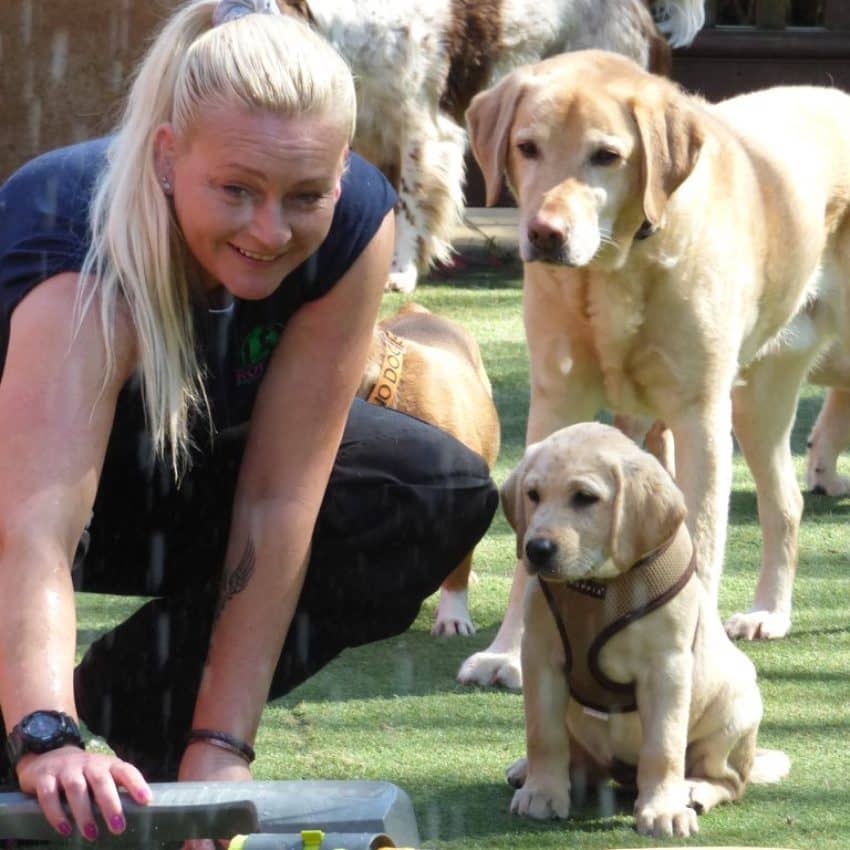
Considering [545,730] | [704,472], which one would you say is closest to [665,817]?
[545,730]

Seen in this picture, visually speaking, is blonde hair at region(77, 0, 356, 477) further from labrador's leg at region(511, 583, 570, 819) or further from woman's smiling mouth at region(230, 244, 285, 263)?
labrador's leg at region(511, 583, 570, 819)

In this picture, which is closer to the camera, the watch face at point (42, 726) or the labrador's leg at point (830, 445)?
the watch face at point (42, 726)

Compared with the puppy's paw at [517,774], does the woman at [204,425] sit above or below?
above

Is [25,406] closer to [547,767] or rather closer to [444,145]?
[547,767]

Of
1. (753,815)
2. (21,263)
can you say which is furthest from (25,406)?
(753,815)

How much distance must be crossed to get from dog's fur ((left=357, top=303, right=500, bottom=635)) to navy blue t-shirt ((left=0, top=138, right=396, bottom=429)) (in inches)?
58.1

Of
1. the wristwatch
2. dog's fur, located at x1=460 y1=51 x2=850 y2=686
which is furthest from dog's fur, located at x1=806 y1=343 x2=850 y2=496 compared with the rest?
the wristwatch

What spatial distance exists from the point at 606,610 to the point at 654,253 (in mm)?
1219

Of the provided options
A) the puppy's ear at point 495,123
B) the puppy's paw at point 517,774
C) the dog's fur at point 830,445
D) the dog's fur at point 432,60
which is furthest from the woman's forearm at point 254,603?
the dog's fur at point 432,60

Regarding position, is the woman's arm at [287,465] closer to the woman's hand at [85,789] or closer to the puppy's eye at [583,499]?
the puppy's eye at [583,499]

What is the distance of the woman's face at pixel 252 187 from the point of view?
2.49 metres

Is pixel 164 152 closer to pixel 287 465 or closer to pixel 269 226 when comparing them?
pixel 269 226

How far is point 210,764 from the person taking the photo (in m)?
2.65

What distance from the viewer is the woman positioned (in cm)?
245
